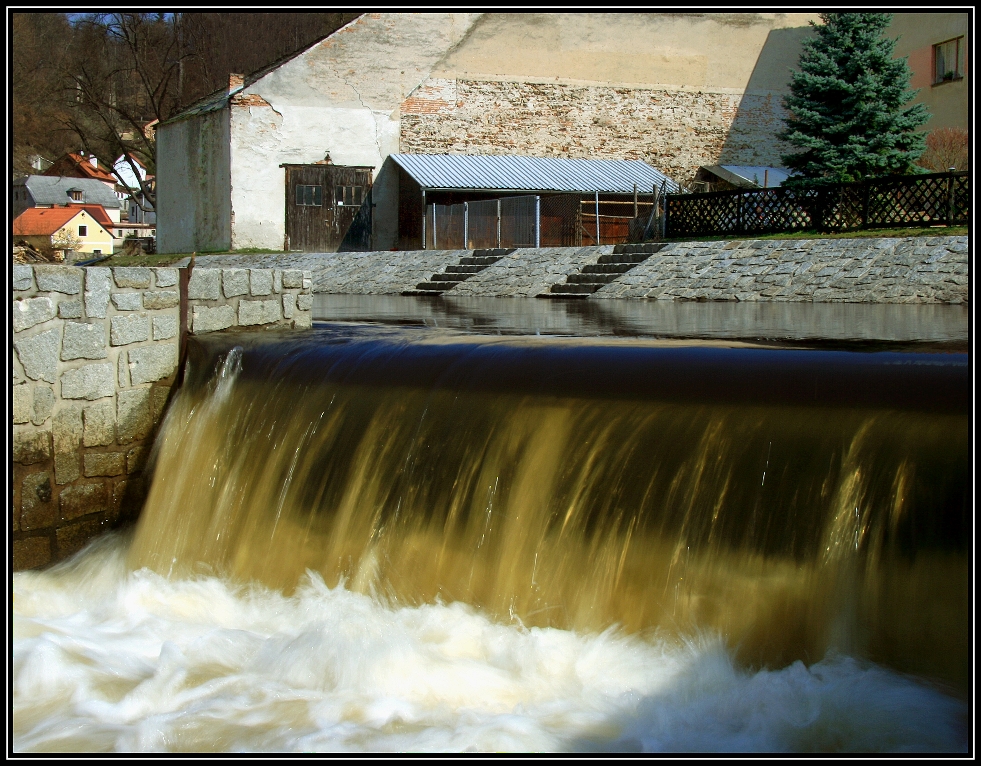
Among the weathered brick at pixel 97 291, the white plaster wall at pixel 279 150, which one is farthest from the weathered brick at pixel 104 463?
the white plaster wall at pixel 279 150

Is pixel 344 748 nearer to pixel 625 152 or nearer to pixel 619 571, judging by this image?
pixel 619 571

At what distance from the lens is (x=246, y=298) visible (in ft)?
24.2

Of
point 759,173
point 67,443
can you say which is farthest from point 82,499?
point 759,173

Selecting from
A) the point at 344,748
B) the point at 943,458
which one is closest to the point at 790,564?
the point at 943,458

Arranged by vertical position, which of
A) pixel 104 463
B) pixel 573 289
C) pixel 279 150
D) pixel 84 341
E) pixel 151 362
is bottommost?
pixel 104 463

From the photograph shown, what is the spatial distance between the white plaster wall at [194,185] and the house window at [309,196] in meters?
1.96

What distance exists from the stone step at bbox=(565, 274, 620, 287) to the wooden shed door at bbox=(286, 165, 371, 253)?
41.1 feet

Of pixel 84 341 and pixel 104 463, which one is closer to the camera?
pixel 84 341

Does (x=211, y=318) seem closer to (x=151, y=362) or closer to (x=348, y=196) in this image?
(x=151, y=362)

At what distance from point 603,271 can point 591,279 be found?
1.23ft

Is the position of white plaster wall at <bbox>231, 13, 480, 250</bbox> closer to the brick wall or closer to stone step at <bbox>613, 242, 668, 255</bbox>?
the brick wall

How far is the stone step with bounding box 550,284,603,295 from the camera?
16.7 metres

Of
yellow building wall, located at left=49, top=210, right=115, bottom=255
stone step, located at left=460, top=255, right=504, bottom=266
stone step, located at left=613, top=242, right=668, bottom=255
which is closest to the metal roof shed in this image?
stone step, located at left=460, top=255, right=504, bottom=266

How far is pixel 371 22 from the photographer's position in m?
28.6
